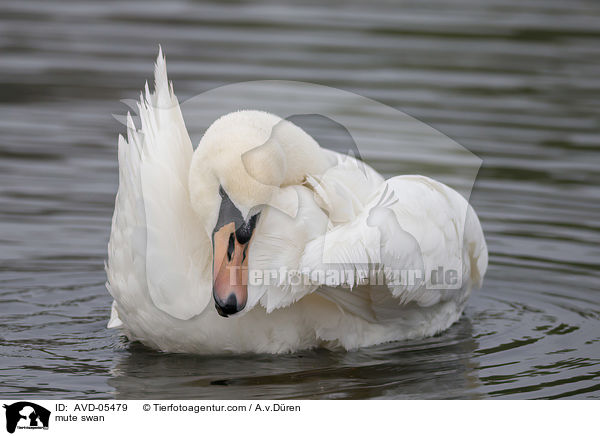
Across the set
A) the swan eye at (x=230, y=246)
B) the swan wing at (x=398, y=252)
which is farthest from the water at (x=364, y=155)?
the swan eye at (x=230, y=246)

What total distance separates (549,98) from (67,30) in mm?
7110

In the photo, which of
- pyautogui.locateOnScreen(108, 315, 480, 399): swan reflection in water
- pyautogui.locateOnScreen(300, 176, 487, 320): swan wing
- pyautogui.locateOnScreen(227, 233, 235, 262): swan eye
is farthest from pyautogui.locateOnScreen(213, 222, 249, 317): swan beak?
pyautogui.locateOnScreen(108, 315, 480, 399): swan reflection in water

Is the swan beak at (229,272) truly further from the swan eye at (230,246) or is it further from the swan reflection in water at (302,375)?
the swan reflection in water at (302,375)

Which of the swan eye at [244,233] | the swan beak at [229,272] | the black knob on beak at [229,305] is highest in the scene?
the swan eye at [244,233]

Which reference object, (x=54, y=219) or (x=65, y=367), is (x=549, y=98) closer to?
(x=54, y=219)

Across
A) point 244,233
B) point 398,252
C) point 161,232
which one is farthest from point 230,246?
point 398,252

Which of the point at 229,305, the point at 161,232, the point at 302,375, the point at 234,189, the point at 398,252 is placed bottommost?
the point at 302,375

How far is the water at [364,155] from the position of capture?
685cm

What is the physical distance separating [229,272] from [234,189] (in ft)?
1.36

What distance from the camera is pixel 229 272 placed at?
611cm

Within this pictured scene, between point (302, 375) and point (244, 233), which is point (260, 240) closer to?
point (244, 233)

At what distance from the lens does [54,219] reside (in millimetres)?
9672

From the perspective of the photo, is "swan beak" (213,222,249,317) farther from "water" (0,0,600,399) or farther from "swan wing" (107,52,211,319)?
"water" (0,0,600,399)

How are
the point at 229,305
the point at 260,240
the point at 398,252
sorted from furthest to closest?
the point at 398,252 → the point at 260,240 → the point at 229,305
